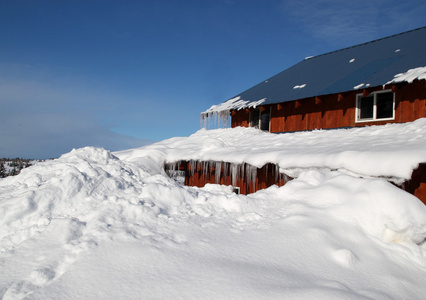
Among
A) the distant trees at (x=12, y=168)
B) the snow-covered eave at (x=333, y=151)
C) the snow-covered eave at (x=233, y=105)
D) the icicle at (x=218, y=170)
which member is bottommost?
the distant trees at (x=12, y=168)

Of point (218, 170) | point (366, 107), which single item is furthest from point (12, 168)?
point (366, 107)

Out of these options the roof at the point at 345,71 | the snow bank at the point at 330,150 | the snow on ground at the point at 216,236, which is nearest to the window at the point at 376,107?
the roof at the point at 345,71

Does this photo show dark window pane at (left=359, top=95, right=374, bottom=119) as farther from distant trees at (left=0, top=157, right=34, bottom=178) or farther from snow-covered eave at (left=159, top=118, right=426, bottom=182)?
distant trees at (left=0, top=157, right=34, bottom=178)

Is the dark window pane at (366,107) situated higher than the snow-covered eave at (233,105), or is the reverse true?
the snow-covered eave at (233,105)

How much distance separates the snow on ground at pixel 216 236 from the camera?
103 inches

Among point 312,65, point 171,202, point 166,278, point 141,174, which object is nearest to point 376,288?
point 166,278

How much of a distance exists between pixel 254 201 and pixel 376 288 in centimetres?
214

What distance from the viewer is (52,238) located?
11.0ft

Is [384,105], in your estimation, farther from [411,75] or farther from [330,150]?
[330,150]

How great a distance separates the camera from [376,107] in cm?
899

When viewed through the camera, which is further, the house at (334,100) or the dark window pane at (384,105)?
the dark window pane at (384,105)

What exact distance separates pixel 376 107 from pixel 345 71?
7.78 ft

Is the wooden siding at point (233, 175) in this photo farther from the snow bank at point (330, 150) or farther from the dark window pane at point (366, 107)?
the dark window pane at point (366, 107)

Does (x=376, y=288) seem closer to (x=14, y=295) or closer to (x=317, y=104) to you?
(x=14, y=295)
